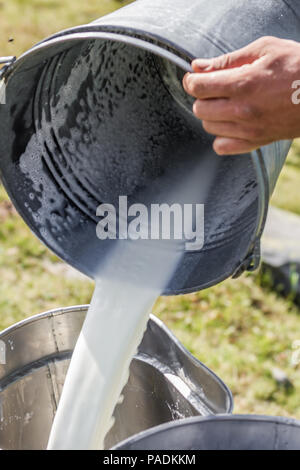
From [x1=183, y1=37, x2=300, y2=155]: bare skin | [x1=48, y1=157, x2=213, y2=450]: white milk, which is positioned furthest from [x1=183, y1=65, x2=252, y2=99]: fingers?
[x1=48, y1=157, x2=213, y2=450]: white milk

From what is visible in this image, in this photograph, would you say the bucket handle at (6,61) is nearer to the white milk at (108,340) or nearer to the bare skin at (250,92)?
the bare skin at (250,92)

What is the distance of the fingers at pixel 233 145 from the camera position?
3.51 ft

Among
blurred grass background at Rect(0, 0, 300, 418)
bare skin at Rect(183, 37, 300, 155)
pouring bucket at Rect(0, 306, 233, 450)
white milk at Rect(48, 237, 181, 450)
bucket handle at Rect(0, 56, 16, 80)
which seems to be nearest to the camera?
bare skin at Rect(183, 37, 300, 155)

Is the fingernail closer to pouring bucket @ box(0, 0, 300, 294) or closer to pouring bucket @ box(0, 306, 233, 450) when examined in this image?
pouring bucket @ box(0, 0, 300, 294)

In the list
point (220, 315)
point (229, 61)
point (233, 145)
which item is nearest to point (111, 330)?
point (233, 145)

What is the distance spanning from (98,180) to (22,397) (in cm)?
55

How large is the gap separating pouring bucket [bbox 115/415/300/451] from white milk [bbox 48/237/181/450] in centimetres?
32

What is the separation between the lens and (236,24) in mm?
1192

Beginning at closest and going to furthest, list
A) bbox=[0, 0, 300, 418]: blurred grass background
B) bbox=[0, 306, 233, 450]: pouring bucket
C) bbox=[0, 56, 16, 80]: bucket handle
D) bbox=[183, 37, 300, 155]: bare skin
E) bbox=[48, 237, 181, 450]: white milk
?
bbox=[183, 37, 300, 155]: bare skin, bbox=[0, 56, 16, 80]: bucket handle, bbox=[48, 237, 181, 450]: white milk, bbox=[0, 306, 233, 450]: pouring bucket, bbox=[0, 0, 300, 418]: blurred grass background

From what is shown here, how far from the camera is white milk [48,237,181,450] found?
4.43ft

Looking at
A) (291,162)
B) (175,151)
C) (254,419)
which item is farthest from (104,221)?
(291,162)

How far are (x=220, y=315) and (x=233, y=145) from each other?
1.69 meters

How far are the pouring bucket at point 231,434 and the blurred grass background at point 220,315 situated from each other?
4.11 ft
